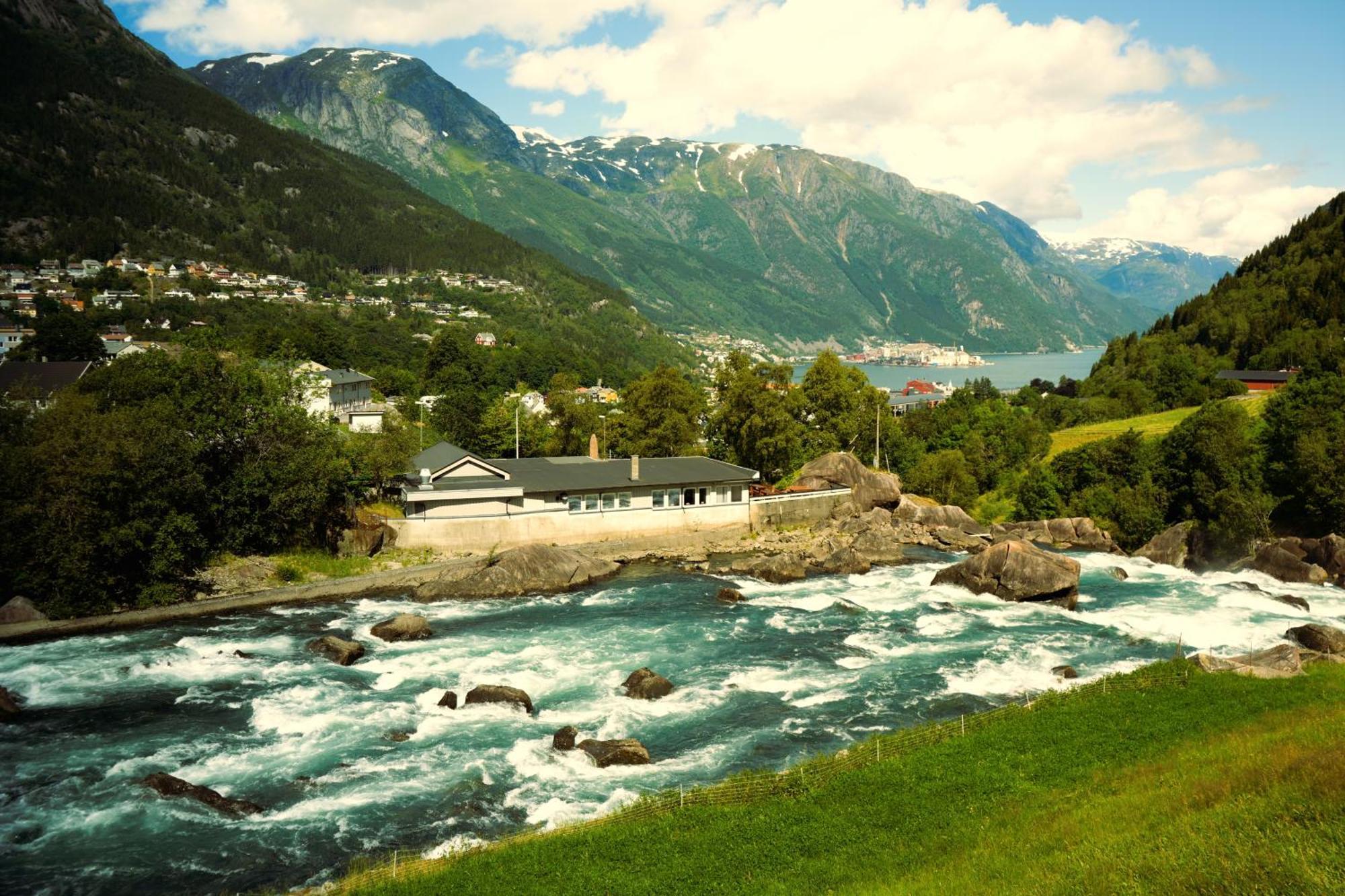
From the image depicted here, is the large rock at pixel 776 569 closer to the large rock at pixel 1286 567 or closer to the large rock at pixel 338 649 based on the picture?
the large rock at pixel 338 649

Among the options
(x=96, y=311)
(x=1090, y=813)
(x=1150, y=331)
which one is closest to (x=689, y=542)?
(x=1090, y=813)

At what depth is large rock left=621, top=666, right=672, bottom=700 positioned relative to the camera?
2958cm

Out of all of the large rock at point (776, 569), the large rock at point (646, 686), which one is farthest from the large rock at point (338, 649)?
the large rock at point (776, 569)

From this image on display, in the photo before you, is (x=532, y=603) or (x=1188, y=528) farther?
(x=1188, y=528)

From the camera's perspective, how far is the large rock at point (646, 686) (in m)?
29.6

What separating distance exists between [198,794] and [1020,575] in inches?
1474

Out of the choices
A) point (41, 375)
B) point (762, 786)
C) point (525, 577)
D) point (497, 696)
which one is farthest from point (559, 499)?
point (41, 375)

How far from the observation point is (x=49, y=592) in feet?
125

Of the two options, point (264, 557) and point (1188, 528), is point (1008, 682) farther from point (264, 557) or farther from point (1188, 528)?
point (264, 557)

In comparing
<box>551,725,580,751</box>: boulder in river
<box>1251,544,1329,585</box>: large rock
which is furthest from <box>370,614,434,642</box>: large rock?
<box>1251,544,1329,585</box>: large rock

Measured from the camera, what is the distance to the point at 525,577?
4566 cm

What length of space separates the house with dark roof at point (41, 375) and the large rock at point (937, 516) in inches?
2620

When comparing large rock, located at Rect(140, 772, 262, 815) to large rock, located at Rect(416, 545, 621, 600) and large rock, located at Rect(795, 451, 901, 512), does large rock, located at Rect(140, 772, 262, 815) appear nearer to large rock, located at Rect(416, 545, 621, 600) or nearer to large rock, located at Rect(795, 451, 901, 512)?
large rock, located at Rect(416, 545, 621, 600)

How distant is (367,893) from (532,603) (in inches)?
1029
